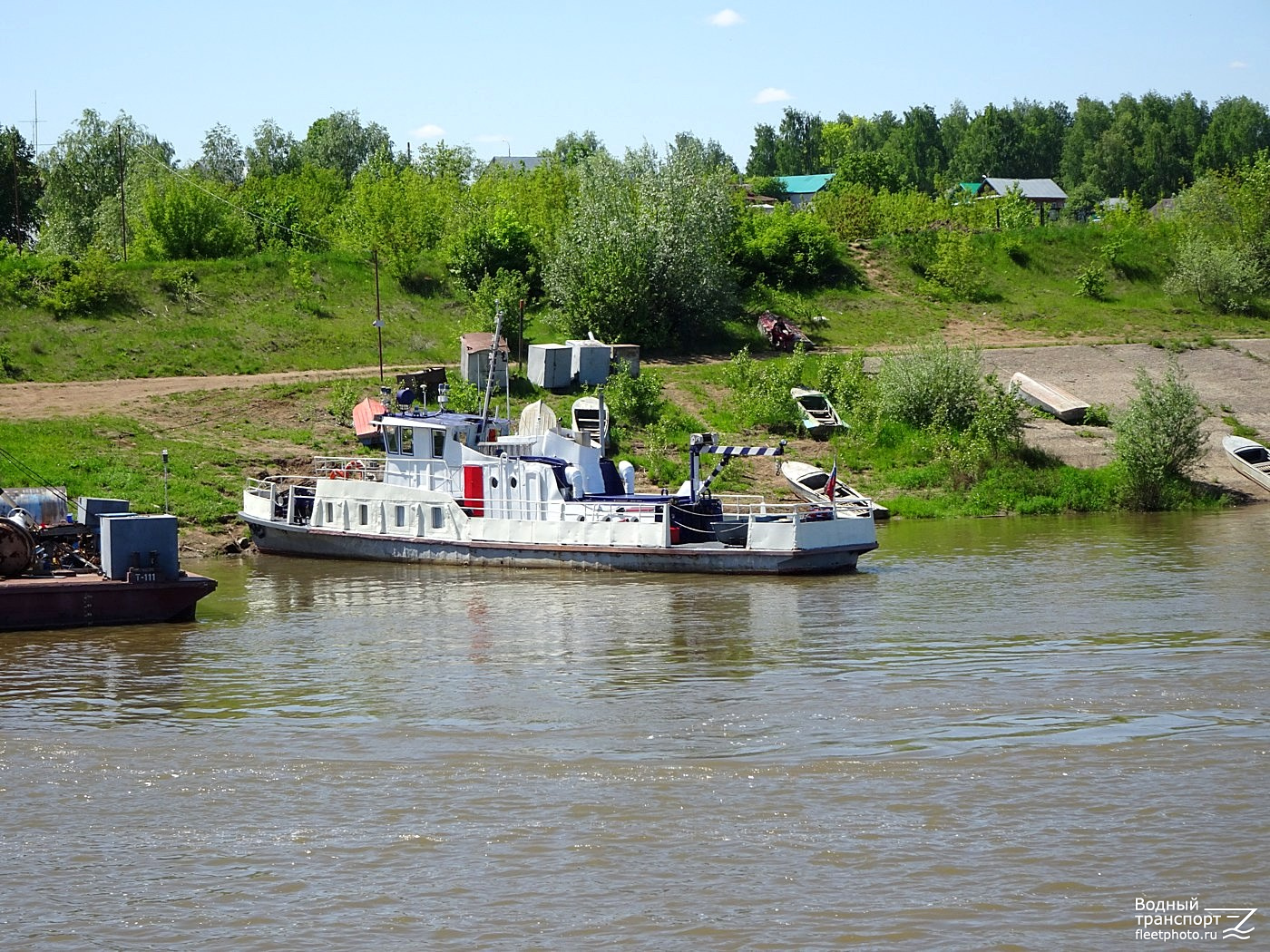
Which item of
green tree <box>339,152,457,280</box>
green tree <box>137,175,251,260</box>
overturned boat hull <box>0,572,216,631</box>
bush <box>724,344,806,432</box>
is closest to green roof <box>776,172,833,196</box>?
green tree <box>339,152,457,280</box>

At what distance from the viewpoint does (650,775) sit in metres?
17.0

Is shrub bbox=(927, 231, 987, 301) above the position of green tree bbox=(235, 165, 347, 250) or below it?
below

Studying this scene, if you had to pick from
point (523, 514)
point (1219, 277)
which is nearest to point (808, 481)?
point (523, 514)

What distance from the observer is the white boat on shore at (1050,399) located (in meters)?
48.7

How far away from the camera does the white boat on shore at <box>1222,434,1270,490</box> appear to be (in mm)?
43750

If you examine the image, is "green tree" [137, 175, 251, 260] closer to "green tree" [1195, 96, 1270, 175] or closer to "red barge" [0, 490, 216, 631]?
"red barge" [0, 490, 216, 631]

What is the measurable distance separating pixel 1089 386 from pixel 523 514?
2714 centimetres

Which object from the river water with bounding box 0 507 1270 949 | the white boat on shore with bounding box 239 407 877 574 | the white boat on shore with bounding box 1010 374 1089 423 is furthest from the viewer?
the white boat on shore with bounding box 1010 374 1089 423

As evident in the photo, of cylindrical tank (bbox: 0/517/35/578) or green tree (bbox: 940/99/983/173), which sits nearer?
cylindrical tank (bbox: 0/517/35/578)

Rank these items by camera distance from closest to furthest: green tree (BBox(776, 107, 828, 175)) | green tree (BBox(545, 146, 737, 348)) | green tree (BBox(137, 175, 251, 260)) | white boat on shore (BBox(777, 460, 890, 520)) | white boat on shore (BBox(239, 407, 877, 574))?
white boat on shore (BBox(239, 407, 877, 574)) → white boat on shore (BBox(777, 460, 890, 520)) → green tree (BBox(545, 146, 737, 348)) → green tree (BBox(137, 175, 251, 260)) → green tree (BBox(776, 107, 828, 175))

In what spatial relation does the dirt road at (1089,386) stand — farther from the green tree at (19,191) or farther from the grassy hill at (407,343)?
the green tree at (19,191)

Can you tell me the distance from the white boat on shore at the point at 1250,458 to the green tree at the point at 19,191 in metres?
61.9

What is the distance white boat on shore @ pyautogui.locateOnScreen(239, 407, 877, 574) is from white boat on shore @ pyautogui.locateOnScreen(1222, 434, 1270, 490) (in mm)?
16715

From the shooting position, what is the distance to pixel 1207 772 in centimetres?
1680
